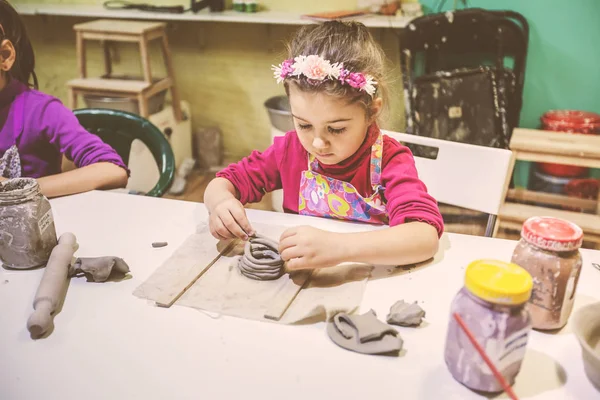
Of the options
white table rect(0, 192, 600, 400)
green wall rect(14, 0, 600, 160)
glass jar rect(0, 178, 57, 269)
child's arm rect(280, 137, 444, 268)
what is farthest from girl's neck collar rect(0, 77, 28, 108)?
green wall rect(14, 0, 600, 160)

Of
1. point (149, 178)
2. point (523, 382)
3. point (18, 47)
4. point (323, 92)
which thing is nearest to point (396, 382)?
point (523, 382)

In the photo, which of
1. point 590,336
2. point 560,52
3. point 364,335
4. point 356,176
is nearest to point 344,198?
point 356,176

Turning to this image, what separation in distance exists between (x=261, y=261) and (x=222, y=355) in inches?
9.3

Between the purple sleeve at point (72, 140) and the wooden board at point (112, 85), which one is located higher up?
the purple sleeve at point (72, 140)

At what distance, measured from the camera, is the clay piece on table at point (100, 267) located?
3.37 ft

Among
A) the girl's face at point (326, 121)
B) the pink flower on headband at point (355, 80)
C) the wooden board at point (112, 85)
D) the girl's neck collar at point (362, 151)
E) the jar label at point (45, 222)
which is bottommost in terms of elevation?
the wooden board at point (112, 85)

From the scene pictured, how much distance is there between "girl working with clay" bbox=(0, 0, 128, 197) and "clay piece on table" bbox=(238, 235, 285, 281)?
25.1 inches

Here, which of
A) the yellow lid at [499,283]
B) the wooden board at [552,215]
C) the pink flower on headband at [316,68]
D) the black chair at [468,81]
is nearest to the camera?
the yellow lid at [499,283]

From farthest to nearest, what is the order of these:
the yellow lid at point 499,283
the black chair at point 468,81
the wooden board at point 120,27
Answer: the wooden board at point 120,27, the black chair at point 468,81, the yellow lid at point 499,283

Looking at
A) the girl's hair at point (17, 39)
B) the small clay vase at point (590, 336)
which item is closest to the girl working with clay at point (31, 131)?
the girl's hair at point (17, 39)

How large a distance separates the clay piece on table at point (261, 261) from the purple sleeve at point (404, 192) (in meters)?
0.28

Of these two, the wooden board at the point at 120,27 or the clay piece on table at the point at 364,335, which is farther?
the wooden board at the point at 120,27

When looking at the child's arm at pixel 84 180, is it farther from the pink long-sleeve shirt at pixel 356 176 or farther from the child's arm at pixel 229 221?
the child's arm at pixel 229 221

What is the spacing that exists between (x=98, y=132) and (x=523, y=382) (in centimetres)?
162
